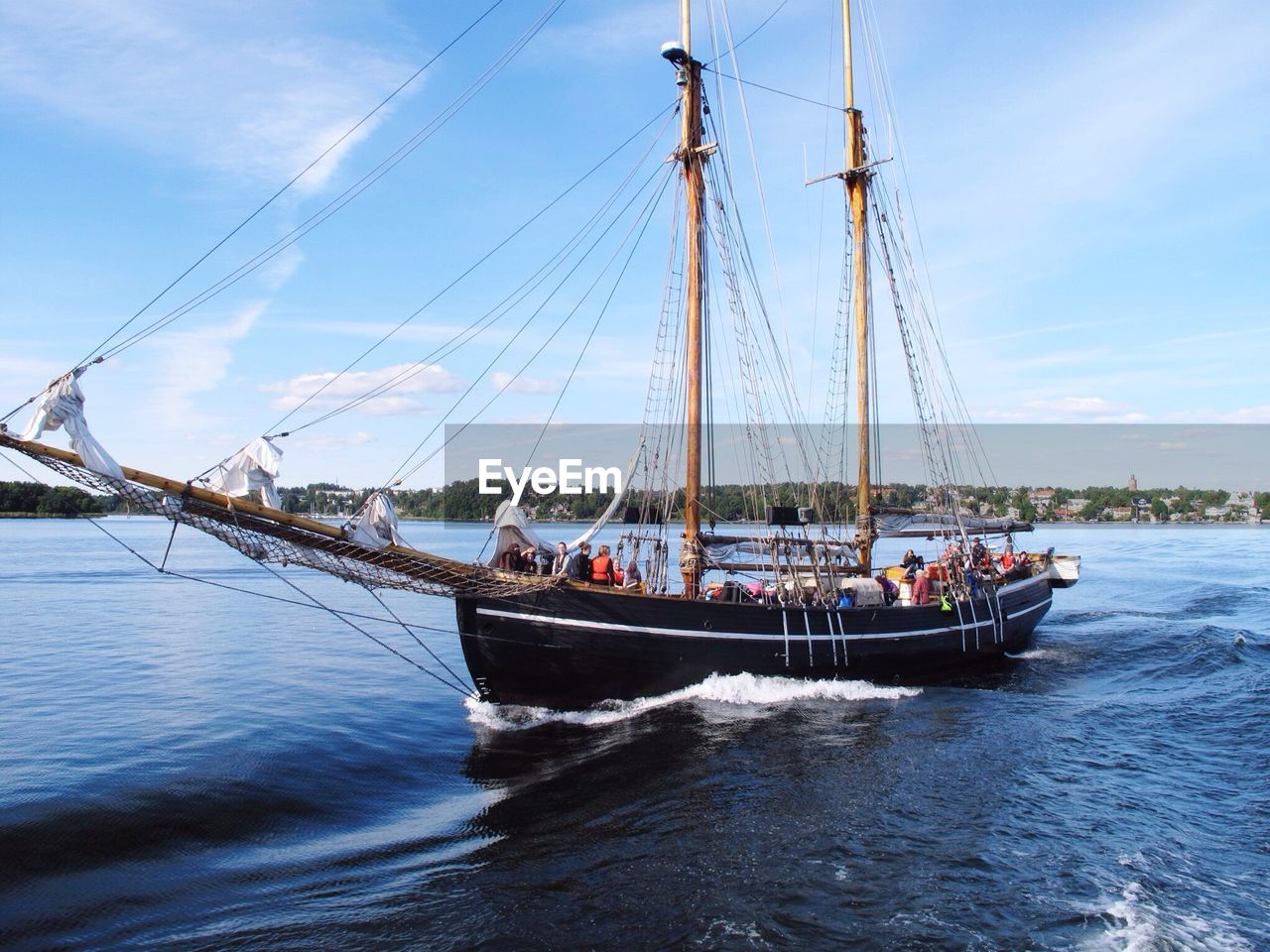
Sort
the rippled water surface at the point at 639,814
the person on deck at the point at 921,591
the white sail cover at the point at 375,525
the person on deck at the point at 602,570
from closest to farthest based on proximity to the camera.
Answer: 1. the rippled water surface at the point at 639,814
2. the white sail cover at the point at 375,525
3. the person on deck at the point at 602,570
4. the person on deck at the point at 921,591

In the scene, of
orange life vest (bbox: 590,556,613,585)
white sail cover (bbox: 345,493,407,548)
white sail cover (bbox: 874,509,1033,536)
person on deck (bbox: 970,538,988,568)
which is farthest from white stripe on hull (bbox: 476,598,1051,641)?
person on deck (bbox: 970,538,988,568)

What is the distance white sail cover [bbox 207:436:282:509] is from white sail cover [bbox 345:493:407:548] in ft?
4.41

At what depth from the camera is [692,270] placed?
20703mm

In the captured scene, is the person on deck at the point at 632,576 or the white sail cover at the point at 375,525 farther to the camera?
the person on deck at the point at 632,576

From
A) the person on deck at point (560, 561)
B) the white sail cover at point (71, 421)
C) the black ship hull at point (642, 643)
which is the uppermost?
the white sail cover at point (71, 421)

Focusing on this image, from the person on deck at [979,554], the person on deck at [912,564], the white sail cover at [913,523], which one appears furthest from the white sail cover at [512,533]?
the person on deck at [979,554]

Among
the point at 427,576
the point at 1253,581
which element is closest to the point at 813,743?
the point at 427,576

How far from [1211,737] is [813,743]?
8.47 m

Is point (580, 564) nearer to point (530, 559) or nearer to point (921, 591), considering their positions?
point (530, 559)

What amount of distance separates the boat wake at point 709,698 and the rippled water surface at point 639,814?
8 cm

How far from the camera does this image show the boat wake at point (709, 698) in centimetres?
1784

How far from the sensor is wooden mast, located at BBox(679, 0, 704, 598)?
2027cm

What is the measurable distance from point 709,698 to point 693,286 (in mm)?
9977

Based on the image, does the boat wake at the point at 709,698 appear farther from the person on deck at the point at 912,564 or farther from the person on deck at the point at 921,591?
the person on deck at the point at 912,564
